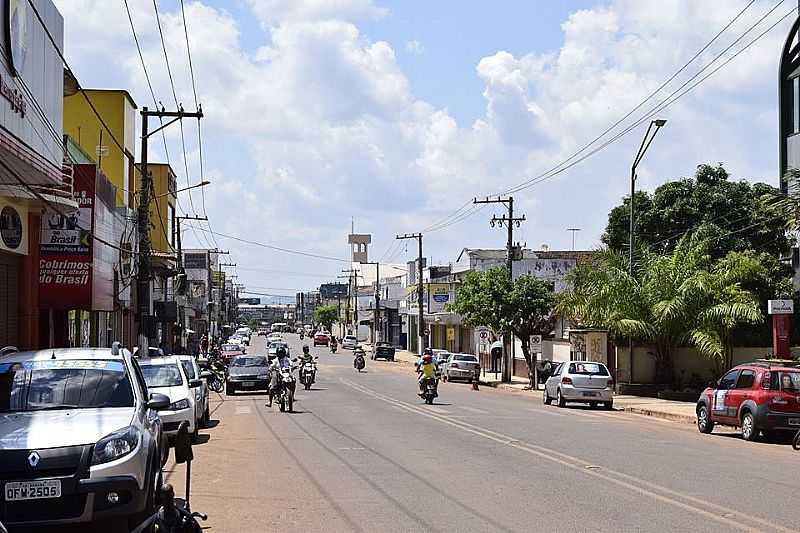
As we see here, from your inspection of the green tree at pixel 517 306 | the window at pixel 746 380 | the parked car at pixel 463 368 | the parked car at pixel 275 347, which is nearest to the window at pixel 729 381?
the window at pixel 746 380

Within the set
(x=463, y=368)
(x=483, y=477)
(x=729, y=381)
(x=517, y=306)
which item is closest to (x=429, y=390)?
(x=729, y=381)

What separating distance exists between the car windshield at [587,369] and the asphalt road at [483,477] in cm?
750

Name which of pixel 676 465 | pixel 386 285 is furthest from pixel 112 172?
pixel 386 285

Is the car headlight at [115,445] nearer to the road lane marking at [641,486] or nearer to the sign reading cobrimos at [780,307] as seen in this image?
the road lane marking at [641,486]

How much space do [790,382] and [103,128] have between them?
4188cm

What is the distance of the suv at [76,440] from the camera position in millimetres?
9141

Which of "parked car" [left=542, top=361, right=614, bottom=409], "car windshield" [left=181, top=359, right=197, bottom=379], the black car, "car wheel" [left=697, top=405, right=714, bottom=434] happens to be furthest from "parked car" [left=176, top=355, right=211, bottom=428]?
the black car

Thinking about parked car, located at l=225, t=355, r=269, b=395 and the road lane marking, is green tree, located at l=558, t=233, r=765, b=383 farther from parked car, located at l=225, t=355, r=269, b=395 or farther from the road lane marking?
the road lane marking

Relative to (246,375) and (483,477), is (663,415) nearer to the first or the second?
(246,375)

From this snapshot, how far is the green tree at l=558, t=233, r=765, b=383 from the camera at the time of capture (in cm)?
3722

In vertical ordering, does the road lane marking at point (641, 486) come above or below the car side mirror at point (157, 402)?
below

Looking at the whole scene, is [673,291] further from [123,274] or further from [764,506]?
[764,506]

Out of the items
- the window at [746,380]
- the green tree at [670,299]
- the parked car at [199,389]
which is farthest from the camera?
the green tree at [670,299]

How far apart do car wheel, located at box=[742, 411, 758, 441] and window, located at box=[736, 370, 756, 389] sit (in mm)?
729
